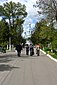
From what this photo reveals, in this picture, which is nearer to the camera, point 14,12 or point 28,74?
point 28,74

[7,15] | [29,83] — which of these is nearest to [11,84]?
[29,83]

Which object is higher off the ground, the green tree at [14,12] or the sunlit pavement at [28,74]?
the green tree at [14,12]

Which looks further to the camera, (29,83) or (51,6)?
(51,6)

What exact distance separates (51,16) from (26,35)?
9374cm

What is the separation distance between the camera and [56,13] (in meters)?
49.4

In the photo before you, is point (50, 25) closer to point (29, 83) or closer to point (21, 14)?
point (21, 14)

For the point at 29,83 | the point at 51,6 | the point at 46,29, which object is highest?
the point at 51,6

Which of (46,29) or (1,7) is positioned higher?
(1,7)

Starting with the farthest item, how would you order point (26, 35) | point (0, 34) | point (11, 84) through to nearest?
1. point (26, 35)
2. point (0, 34)
3. point (11, 84)

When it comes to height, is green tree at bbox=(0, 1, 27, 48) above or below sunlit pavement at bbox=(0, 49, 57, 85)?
above

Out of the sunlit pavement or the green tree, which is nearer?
the sunlit pavement

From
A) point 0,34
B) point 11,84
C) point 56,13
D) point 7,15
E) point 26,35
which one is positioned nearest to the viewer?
point 11,84

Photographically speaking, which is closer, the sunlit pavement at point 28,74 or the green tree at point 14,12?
the sunlit pavement at point 28,74

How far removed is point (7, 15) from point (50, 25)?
92.1ft
